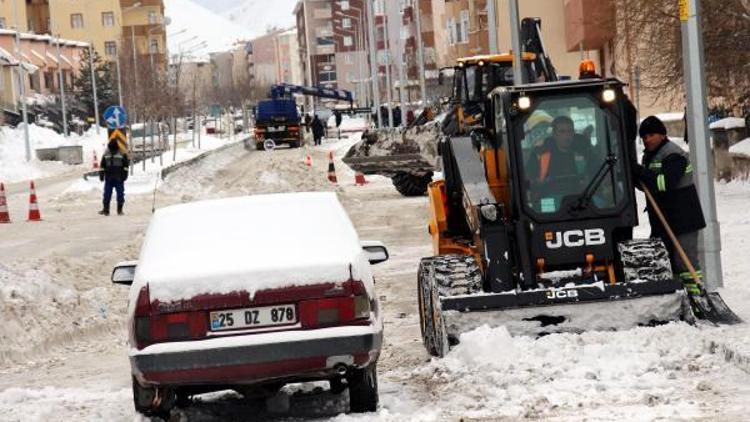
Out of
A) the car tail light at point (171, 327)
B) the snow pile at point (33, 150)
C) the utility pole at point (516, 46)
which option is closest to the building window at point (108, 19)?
the snow pile at point (33, 150)

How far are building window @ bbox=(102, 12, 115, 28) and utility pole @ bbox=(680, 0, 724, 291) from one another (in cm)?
13494

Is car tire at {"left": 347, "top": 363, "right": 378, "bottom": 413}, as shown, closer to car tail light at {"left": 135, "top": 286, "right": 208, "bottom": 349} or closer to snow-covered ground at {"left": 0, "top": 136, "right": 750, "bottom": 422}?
snow-covered ground at {"left": 0, "top": 136, "right": 750, "bottom": 422}

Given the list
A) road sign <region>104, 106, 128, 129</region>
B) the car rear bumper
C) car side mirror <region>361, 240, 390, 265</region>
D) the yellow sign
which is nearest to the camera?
the car rear bumper

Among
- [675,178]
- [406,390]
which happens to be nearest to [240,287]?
[406,390]

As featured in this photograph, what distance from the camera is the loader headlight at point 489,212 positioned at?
11.1 meters

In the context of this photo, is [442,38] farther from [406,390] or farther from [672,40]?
[406,390]

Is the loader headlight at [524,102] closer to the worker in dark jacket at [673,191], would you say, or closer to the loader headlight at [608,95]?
the loader headlight at [608,95]

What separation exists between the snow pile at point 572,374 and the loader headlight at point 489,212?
3.51 ft

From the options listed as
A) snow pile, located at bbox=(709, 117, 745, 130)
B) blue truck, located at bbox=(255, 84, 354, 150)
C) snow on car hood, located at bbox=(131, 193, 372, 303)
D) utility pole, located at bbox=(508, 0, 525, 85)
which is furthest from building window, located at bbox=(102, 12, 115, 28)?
snow on car hood, located at bbox=(131, 193, 372, 303)

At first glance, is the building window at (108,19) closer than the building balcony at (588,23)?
No

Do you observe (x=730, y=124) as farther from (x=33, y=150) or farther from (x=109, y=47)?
(x=109, y=47)

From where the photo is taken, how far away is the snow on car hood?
28.0 ft

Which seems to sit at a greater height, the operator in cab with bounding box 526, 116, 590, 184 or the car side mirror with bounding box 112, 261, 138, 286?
the operator in cab with bounding box 526, 116, 590, 184

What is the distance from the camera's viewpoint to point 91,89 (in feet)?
331
